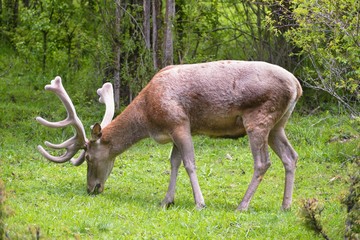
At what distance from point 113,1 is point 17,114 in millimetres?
3031

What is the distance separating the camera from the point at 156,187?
35.4 feet

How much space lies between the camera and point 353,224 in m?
6.59

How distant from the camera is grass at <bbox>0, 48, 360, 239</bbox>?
7781 millimetres

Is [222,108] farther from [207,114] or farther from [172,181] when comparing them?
[172,181]

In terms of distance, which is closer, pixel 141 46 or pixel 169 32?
pixel 169 32

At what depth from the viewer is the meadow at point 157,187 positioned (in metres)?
7.77

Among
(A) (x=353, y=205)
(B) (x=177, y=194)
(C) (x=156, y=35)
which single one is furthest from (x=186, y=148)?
(C) (x=156, y=35)

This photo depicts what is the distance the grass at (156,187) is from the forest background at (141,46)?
0.40 meters

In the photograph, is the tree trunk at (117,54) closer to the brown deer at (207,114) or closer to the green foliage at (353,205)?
the brown deer at (207,114)

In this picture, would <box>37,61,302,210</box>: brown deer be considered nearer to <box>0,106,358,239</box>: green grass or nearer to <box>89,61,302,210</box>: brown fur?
<box>89,61,302,210</box>: brown fur

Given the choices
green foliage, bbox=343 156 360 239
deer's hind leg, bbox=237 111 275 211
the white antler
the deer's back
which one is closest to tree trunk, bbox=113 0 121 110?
the white antler

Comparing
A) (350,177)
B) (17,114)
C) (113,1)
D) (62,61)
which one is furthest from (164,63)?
(350,177)

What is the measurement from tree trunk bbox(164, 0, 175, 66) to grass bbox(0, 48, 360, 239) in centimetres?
181

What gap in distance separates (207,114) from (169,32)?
17.2 feet
